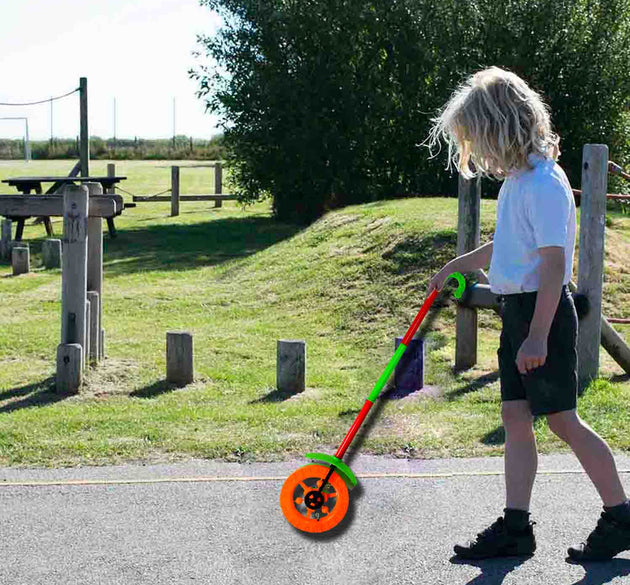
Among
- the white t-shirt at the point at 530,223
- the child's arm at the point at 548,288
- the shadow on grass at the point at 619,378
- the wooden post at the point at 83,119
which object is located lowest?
the shadow on grass at the point at 619,378

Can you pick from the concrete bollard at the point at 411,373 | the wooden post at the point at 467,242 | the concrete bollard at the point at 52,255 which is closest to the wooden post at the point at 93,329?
the concrete bollard at the point at 411,373

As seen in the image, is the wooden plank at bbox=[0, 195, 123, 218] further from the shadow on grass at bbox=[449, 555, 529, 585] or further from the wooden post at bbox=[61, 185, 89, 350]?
the shadow on grass at bbox=[449, 555, 529, 585]

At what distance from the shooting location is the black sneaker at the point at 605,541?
147 inches

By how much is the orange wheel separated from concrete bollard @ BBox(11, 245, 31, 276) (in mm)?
11246

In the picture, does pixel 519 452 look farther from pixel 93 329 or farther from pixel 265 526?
pixel 93 329

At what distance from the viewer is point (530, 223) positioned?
3516 mm

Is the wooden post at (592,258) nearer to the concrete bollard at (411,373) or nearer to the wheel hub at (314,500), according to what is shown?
the concrete bollard at (411,373)

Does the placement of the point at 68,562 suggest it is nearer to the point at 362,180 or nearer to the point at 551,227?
the point at 551,227

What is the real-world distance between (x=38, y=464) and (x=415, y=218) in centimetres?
730

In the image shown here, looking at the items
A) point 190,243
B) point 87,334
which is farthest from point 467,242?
point 190,243

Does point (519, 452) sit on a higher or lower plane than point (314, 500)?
higher

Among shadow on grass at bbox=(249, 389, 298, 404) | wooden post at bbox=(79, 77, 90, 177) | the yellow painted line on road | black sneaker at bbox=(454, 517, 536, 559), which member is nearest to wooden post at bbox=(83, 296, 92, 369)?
shadow on grass at bbox=(249, 389, 298, 404)

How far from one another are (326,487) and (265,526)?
32 centimetres

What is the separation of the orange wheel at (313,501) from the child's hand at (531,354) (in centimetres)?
86
